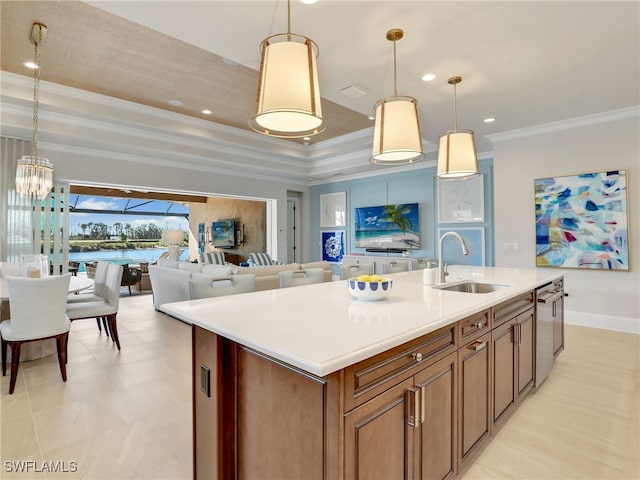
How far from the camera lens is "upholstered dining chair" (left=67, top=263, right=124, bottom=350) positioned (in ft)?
11.6

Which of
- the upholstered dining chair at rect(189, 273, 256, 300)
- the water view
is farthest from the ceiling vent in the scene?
the water view

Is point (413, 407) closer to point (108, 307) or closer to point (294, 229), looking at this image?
point (108, 307)

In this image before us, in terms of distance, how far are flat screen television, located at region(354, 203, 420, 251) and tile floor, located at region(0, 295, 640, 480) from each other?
12.4ft

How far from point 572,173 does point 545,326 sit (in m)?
2.85

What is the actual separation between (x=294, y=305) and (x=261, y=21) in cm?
203

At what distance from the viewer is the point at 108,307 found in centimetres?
373

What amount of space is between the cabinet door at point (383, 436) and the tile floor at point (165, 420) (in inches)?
31.8

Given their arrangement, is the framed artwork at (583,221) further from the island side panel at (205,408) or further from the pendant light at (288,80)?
the island side panel at (205,408)

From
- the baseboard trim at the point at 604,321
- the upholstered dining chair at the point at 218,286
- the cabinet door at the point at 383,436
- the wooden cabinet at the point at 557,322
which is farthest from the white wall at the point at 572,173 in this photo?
the cabinet door at the point at 383,436

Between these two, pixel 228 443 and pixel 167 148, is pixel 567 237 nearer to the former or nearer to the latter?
pixel 228 443

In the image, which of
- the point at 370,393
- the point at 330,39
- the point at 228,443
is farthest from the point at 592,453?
the point at 330,39

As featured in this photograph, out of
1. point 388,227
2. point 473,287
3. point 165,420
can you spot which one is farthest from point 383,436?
point 388,227

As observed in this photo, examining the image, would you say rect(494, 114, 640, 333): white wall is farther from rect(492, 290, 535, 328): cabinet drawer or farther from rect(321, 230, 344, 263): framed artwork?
rect(321, 230, 344, 263): framed artwork

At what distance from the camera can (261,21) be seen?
2.41 metres
